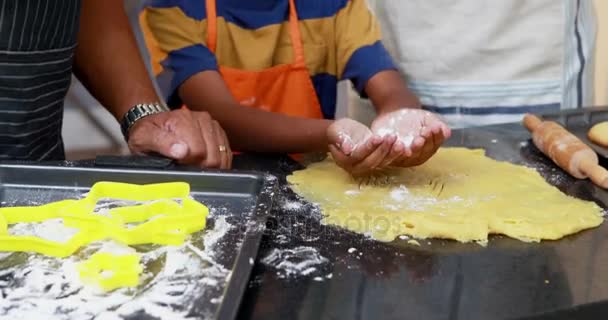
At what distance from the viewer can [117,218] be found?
0.63m

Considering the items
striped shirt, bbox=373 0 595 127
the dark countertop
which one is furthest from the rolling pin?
striped shirt, bbox=373 0 595 127

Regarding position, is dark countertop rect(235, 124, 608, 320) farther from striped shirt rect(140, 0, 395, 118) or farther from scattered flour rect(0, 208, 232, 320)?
striped shirt rect(140, 0, 395, 118)

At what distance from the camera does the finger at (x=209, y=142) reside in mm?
843

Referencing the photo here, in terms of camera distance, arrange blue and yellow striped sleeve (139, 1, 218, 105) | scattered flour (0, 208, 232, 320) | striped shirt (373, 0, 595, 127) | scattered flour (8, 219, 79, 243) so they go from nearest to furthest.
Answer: scattered flour (0, 208, 232, 320) → scattered flour (8, 219, 79, 243) → blue and yellow striped sleeve (139, 1, 218, 105) → striped shirt (373, 0, 595, 127)

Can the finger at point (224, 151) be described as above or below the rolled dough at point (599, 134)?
above

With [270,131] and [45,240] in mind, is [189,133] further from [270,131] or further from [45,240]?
[45,240]

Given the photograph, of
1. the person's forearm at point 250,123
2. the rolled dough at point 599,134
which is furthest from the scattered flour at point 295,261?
the rolled dough at point 599,134

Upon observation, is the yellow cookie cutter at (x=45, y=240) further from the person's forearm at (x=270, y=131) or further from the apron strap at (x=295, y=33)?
the apron strap at (x=295, y=33)

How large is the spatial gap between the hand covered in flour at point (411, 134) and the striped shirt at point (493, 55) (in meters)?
0.54

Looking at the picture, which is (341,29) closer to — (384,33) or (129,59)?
(384,33)

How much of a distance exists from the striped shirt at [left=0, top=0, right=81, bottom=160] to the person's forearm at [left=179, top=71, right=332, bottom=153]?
0.79 feet

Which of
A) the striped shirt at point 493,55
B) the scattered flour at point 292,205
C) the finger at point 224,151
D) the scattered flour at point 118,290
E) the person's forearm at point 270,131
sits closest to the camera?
the scattered flour at point 118,290

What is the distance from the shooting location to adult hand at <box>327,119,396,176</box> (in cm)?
78

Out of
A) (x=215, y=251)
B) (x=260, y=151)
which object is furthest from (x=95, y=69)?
(x=215, y=251)
